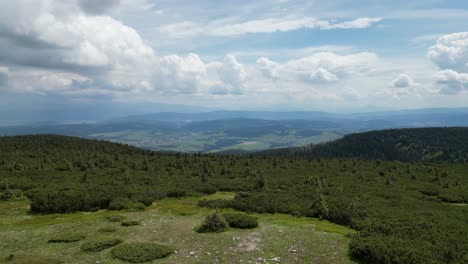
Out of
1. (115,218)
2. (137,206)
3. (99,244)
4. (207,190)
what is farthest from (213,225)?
(207,190)

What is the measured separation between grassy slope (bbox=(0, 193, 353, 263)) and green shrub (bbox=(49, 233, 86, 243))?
0.41 metres

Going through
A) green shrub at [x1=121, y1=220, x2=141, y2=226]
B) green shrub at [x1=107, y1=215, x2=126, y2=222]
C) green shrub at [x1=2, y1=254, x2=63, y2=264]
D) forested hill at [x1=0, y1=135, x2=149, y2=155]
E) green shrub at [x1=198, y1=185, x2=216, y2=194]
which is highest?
forested hill at [x1=0, y1=135, x2=149, y2=155]

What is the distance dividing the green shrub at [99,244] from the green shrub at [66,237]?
4.60 feet

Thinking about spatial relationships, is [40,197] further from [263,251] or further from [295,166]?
[295,166]

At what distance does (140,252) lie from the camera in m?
16.1

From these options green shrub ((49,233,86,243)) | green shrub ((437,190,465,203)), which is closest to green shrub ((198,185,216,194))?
green shrub ((49,233,86,243))

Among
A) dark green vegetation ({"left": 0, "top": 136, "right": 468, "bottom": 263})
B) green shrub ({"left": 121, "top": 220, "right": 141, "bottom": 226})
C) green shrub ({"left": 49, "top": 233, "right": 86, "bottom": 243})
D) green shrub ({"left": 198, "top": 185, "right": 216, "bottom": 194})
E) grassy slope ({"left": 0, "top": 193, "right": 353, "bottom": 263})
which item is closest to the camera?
grassy slope ({"left": 0, "top": 193, "right": 353, "bottom": 263})

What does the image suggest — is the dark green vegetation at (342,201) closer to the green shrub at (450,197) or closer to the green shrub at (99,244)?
the green shrub at (450,197)

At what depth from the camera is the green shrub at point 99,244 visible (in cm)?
1702

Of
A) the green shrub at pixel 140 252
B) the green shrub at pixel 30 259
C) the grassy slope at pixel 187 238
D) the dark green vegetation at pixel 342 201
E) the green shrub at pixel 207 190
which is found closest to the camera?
the green shrub at pixel 30 259

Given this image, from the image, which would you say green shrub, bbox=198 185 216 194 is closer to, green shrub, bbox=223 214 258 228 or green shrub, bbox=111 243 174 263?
green shrub, bbox=223 214 258 228

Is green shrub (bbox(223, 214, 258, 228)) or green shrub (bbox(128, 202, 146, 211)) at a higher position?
green shrub (bbox(223, 214, 258, 228))

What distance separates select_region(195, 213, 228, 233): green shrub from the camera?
64.4ft

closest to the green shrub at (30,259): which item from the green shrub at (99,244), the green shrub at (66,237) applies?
the green shrub at (99,244)
